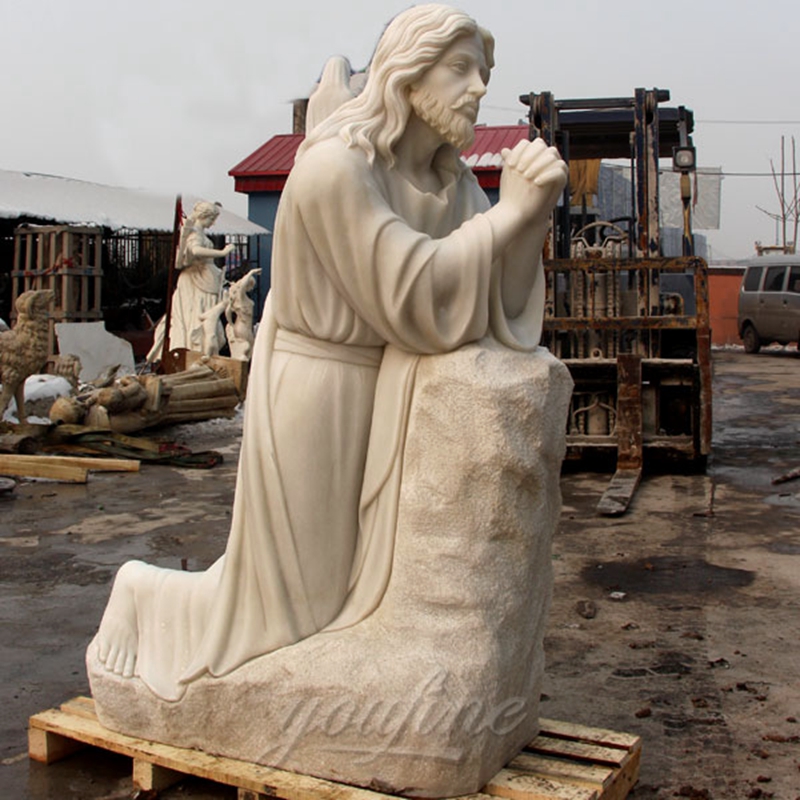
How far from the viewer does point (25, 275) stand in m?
16.5

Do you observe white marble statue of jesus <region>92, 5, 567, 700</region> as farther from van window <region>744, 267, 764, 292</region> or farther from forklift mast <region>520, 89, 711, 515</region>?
van window <region>744, 267, 764, 292</region>

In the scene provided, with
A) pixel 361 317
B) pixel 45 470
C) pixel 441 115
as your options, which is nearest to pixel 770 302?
pixel 45 470

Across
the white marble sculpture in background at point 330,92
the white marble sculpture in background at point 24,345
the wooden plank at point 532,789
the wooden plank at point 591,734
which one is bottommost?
the wooden plank at point 532,789

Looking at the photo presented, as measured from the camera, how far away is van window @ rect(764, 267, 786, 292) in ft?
67.0

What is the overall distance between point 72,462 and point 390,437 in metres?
6.36

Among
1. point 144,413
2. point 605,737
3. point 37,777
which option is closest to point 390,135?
point 605,737

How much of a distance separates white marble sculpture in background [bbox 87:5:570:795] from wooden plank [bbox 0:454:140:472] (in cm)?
593

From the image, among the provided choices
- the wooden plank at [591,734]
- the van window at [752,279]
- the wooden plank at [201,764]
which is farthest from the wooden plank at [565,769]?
the van window at [752,279]

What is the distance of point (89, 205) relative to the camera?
19250 mm

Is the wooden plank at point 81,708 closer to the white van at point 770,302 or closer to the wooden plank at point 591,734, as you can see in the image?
the wooden plank at point 591,734

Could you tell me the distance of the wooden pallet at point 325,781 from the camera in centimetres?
315

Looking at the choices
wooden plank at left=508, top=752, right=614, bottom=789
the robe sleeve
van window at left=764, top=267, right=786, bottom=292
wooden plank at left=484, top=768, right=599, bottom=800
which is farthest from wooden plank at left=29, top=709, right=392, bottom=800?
van window at left=764, top=267, right=786, bottom=292

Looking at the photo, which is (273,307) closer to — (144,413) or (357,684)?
(357,684)

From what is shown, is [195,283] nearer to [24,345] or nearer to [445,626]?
[24,345]
